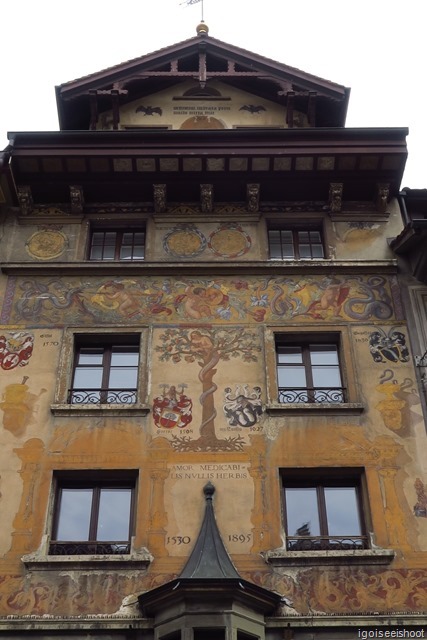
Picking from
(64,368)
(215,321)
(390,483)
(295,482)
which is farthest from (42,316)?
(390,483)

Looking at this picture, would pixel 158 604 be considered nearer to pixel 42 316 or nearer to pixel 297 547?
pixel 297 547

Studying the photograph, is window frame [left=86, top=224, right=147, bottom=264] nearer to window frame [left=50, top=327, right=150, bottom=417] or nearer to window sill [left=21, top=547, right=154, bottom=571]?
window frame [left=50, top=327, right=150, bottom=417]

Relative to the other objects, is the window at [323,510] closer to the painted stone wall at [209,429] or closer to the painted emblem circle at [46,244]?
the painted stone wall at [209,429]

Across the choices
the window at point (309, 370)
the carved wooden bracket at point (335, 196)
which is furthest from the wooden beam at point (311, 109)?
the window at point (309, 370)

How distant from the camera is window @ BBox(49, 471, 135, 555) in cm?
1379

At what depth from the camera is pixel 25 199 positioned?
18.8m

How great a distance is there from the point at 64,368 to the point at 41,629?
508 centimetres

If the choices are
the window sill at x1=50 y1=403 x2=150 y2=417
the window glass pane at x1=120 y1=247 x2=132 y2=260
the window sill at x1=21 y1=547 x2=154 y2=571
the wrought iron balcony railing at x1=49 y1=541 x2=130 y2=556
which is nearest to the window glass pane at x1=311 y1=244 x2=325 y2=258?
the window glass pane at x1=120 y1=247 x2=132 y2=260

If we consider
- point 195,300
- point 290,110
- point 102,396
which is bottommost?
point 102,396

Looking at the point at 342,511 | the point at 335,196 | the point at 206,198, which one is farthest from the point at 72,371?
the point at 335,196

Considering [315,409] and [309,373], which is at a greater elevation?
[309,373]

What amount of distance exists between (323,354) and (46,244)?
6692 mm

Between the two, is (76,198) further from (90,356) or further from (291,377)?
(291,377)

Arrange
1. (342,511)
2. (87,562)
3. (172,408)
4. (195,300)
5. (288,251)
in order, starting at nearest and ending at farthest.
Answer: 1. (87,562)
2. (342,511)
3. (172,408)
4. (195,300)
5. (288,251)
